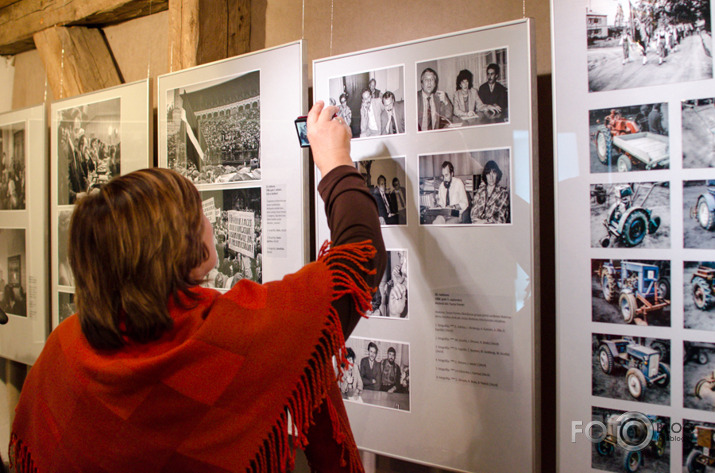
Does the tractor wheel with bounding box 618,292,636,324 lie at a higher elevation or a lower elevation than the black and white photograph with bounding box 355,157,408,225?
lower

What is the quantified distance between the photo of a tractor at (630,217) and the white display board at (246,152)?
0.83 meters

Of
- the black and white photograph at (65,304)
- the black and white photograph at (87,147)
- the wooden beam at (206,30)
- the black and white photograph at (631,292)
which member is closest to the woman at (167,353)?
the black and white photograph at (631,292)

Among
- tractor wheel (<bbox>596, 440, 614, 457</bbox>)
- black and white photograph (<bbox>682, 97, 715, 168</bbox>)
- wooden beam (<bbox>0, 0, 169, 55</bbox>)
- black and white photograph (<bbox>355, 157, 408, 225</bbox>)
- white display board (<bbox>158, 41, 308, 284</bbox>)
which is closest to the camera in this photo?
black and white photograph (<bbox>682, 97, 715, 168</bbox>)

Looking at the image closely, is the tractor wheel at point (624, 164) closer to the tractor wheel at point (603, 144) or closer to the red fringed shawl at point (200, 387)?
the tractor wheel at point (603, 144)

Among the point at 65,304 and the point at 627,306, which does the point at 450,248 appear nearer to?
the point at 627,306

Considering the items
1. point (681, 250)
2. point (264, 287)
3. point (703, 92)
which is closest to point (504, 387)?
point (681, 250)

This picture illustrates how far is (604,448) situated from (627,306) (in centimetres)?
32

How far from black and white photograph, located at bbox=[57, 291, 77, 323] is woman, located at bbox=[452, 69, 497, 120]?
1908 mm

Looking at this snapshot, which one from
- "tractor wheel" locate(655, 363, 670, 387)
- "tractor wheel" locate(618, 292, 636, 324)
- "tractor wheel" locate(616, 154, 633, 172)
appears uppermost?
"tractor wheel" locate(616, 154, 633, 172)

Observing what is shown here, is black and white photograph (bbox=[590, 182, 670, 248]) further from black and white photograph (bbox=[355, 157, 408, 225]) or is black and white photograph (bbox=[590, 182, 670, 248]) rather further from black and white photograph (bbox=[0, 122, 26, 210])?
black and white photograph (bbox=[0, 122, 26, 210])

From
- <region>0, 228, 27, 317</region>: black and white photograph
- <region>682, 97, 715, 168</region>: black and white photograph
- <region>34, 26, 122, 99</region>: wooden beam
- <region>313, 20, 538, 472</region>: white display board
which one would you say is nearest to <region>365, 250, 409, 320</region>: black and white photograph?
<region>313, 20, 538, 472</region>: white display board

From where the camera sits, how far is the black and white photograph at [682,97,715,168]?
3.07ft

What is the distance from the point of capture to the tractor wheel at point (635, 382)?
3.31ft

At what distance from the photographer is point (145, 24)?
2.19m
